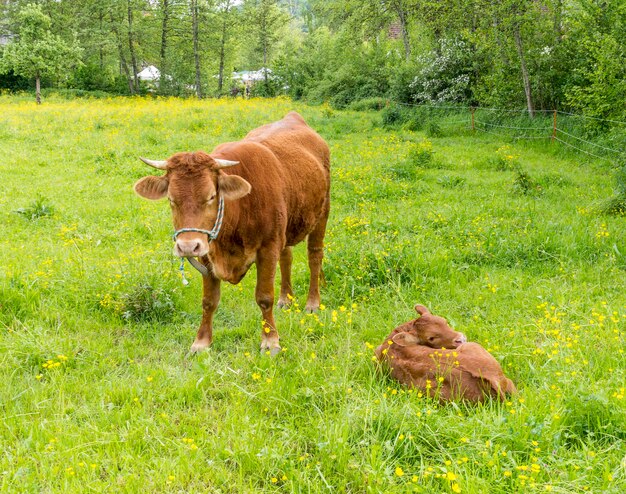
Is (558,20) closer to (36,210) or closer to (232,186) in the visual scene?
(36,210)

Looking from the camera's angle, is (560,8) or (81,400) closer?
(81,400)

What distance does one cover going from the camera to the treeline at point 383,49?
15.1 metres

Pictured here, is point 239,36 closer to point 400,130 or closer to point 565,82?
point 400,130

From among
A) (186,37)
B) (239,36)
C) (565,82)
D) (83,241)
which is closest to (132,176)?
(83,241)

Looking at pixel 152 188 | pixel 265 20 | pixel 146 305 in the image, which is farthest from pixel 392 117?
pixel 265 20

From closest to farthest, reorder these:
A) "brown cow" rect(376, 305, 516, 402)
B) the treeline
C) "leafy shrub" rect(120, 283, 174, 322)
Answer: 1. "brown cow" rect(376, 305, 516, 402)
2. "leafy shrub" rect(120, 283, 174, 322)
3. the treeline

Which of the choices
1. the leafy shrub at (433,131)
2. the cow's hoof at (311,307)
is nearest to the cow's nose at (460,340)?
the cow's hoof at (311,307)

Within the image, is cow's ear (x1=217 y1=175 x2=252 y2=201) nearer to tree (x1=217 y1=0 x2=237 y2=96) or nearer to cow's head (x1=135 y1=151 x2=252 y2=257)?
cow's head (x1=135 y1=151 x2=252 y2=257)

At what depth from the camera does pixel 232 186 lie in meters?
4.11

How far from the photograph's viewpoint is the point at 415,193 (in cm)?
1010

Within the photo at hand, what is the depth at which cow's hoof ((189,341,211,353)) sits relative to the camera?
4688mm

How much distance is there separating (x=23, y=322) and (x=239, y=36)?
2009 inches

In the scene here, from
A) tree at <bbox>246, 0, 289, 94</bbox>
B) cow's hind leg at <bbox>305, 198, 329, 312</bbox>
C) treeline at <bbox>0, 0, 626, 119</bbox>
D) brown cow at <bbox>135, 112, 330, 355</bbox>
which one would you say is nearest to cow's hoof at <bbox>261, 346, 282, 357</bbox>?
brown cow at <bbox>135, 112, 330, 355</bbox>

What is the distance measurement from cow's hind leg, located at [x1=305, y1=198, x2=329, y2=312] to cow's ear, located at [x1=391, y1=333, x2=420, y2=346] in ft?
5.75
